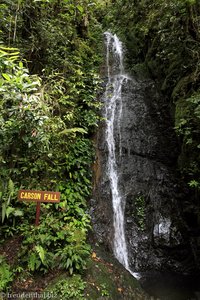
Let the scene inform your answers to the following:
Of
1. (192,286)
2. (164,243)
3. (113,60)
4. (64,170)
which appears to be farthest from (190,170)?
(113,60)

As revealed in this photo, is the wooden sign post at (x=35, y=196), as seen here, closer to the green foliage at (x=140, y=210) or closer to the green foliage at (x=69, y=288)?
the green foliage at (x=69, y=288)

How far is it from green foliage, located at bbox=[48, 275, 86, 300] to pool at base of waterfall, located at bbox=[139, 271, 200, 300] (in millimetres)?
2237

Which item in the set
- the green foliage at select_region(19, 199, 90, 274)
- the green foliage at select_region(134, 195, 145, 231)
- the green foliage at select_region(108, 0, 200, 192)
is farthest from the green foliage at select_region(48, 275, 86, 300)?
the green foliage at select_region(108, 0, 200, 192)

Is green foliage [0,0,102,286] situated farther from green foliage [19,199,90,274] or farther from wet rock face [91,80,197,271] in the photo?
wet rock face [91,80,197,271]

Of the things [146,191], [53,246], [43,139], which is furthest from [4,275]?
[146,191]

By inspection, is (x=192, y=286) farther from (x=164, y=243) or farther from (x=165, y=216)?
(x=165, y=216)

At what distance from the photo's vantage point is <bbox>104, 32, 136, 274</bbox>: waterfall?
24.5 feet

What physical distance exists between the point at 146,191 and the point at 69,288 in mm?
4368

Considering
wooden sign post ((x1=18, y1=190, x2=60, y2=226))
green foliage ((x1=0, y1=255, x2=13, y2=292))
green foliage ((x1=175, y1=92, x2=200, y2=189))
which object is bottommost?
green foliage ((x1=0, y1=255, x2=13, y2=292))

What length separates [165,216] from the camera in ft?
26.0

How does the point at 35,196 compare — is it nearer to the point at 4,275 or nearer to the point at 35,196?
the point at 35,196

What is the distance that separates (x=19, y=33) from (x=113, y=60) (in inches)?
273

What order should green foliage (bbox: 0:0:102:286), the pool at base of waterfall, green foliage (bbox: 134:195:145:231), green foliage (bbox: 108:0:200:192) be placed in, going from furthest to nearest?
green foliage (bbox: 134:195:145:231), green foliage (bbox: 108:0:200:192), the pool at base of waterfall, green foliage (bbox: 0:0:102:286)

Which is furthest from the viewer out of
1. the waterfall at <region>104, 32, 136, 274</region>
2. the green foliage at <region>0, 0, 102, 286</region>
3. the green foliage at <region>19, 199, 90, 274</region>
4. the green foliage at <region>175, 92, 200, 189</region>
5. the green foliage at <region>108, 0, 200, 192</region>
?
the waterfall at <region>104, 32, 136, 274</region>
